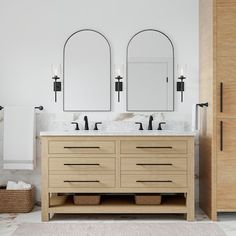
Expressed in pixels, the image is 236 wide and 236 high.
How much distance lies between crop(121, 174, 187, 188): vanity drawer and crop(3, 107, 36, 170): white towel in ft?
3.49

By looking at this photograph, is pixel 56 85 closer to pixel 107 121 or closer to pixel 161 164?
pixel 107 121

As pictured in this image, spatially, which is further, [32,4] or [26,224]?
[32,4]

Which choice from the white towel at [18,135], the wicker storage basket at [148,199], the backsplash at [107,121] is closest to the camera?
the wicker storage basket at [148,199]

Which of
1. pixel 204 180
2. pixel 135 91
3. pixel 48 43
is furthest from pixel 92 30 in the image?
pixel 204 180

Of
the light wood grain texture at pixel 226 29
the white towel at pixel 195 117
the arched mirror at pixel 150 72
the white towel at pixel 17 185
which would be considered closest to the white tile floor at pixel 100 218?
the white towel at pixel 17 185

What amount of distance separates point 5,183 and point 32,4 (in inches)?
72.8

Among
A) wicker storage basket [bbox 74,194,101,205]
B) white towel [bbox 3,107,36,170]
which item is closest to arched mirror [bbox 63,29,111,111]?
white towel [bbox 3,107,36,170]

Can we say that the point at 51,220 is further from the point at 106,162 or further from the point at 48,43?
the point at 48,43

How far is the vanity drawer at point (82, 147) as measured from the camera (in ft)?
12.7

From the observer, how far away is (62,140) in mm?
3887

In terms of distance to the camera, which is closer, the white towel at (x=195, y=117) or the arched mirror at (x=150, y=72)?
the white towel at (x=195, y=117)

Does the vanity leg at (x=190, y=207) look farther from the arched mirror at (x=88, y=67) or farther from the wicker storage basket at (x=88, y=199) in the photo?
the arched mirror at (x=88, y=67)

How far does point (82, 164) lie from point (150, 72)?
120 cm

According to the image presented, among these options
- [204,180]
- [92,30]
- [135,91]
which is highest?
[92,30]
